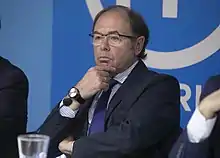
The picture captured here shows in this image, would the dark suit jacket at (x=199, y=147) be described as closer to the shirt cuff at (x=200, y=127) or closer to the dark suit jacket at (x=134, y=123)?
the shirt cuff at (x=200, y=127)

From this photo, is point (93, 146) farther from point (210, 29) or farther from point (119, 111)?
point (210, 29)

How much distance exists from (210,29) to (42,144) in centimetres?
170

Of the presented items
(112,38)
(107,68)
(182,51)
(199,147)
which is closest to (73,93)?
(107,68)

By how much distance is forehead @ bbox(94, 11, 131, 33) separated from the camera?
2.45m

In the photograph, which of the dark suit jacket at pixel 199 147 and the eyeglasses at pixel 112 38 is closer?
the dark suit jacket at pixel 199 147

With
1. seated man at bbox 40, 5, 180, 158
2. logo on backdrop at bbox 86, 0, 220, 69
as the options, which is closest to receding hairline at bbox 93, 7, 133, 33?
seated man at bbox 40, 5, 180, 158

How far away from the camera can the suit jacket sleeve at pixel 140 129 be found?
2223mm

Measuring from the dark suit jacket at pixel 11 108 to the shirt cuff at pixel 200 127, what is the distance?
0.91 meters

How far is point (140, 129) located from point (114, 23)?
0.46 m

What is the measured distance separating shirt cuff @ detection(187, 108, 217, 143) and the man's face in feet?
1.98

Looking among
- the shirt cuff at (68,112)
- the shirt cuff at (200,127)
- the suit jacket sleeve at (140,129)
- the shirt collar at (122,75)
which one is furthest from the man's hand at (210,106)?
the shirt cuff at (68,112)

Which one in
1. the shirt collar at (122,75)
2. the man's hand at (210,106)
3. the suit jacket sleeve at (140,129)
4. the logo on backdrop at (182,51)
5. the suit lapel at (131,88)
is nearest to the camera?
the man's hand at (210,106)

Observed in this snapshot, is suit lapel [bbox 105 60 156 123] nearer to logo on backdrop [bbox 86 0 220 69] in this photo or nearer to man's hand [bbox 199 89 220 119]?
man's hand [bbox 199 89 220 119]

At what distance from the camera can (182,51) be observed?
3.26 m
